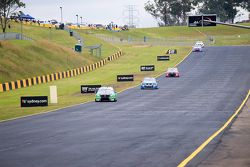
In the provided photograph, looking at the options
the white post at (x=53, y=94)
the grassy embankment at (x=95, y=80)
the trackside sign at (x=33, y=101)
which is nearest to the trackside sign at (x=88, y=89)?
the grassy embankment at (x=95, y=80)

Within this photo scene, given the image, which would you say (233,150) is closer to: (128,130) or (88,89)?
(128,130)

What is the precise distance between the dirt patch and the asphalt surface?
18.8 inches

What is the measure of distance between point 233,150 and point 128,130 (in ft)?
27.0

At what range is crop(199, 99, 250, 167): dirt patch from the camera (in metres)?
20.5

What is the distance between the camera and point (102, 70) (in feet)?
289

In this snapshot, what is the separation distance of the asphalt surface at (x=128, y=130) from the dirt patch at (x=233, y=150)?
48 cm

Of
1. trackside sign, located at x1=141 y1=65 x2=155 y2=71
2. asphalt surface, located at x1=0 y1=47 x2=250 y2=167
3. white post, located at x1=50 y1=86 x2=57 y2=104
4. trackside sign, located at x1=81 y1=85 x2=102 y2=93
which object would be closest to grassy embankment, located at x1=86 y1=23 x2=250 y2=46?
trackside sign, located at x1=141 y1=65 x2=155 y2=71

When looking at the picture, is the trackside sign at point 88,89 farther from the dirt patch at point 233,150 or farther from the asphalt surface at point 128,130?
the dirt patch at point 233,150

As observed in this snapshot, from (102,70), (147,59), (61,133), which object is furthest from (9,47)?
(61,133)

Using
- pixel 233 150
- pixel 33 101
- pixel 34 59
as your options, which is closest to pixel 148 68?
pixel 34 59

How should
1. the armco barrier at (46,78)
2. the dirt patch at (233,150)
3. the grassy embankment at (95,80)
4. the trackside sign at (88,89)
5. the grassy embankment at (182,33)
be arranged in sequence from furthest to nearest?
the grassy embankment at (182,33)
the armco barrier at (46,78)
the trackside sign at (88,89)
the grassy embankment at (95,80)
the dirt patch at (233,150)

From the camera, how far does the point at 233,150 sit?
76.9 ft

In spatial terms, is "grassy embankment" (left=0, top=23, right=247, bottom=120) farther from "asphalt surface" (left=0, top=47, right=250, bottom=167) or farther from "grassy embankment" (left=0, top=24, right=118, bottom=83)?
"grassy embankment" (left=0, top=24, right=118, bottom=83)

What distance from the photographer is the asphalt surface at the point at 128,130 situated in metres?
21.7
